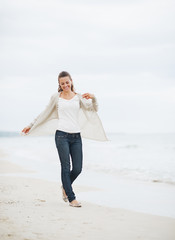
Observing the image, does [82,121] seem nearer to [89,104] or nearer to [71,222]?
[89,104]

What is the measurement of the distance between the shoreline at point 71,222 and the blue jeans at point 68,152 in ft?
1.02

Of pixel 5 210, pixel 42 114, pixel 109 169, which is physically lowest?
pixel 109 169

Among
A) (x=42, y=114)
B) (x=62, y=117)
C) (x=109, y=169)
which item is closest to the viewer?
(x=62, y=117)

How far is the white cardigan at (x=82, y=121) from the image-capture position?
5227mm

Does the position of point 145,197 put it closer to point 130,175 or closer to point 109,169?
point 130,175

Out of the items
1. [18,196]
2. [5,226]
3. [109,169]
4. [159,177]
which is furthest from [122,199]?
[109,169]

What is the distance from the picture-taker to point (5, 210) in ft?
14.4

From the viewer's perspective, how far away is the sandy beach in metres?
3.43

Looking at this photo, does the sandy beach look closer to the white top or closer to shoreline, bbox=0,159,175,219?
shoreline, bbox=0,159,175,219

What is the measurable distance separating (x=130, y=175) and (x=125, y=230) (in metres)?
6.56

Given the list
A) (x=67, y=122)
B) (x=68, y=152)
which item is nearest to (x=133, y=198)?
(x=68, y=152)

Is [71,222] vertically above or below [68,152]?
Result: below

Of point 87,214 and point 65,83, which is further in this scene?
point 65,83

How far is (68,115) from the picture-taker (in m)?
4.93
